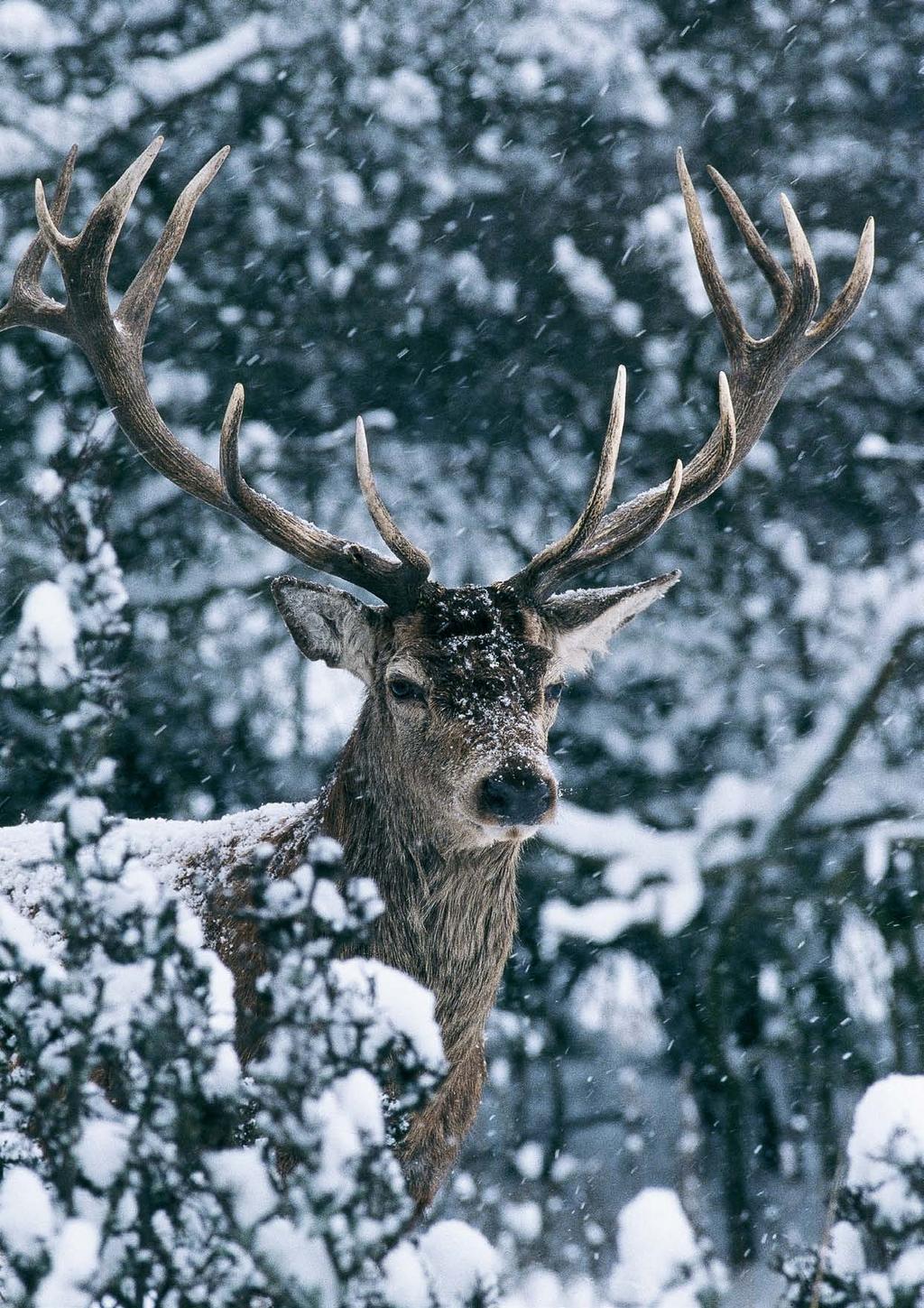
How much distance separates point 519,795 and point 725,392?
→ 4.43 ft

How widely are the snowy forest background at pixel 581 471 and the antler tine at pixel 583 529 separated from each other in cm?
401

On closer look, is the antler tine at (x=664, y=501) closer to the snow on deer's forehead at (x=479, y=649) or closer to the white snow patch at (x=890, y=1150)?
the snow on deer's forehead at (x=479, y=649)

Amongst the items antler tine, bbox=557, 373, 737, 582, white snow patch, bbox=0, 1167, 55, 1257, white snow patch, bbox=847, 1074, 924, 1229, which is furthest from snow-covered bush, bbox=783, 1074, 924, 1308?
antler tine, bbox=557, 373, 737, 582

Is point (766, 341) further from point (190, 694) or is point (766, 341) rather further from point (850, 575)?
point (850, 575)

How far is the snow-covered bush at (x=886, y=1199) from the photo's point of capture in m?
2.47

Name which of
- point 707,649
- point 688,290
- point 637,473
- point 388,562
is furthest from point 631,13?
point 388,562

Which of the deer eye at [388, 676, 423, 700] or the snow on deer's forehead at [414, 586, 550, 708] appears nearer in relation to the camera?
the snow on deer's forehead at [414, 586, 550, 708]

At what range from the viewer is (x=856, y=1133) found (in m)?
2.54

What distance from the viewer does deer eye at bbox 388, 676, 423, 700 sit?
4.08 m

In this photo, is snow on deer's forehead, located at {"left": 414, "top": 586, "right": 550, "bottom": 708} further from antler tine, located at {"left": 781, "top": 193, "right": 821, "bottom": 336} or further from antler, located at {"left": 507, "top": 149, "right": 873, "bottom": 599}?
antler tine, located at {"left": 781, "top": 193, "right": 821, "bottom": 336}

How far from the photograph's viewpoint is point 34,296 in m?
4.93

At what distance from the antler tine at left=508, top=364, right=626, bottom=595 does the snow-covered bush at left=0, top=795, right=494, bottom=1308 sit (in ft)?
6.58

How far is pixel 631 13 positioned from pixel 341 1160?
1056cm

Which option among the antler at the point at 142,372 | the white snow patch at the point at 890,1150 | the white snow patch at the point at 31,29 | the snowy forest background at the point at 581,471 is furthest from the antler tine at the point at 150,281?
the white snow patch at the point at 31,29
